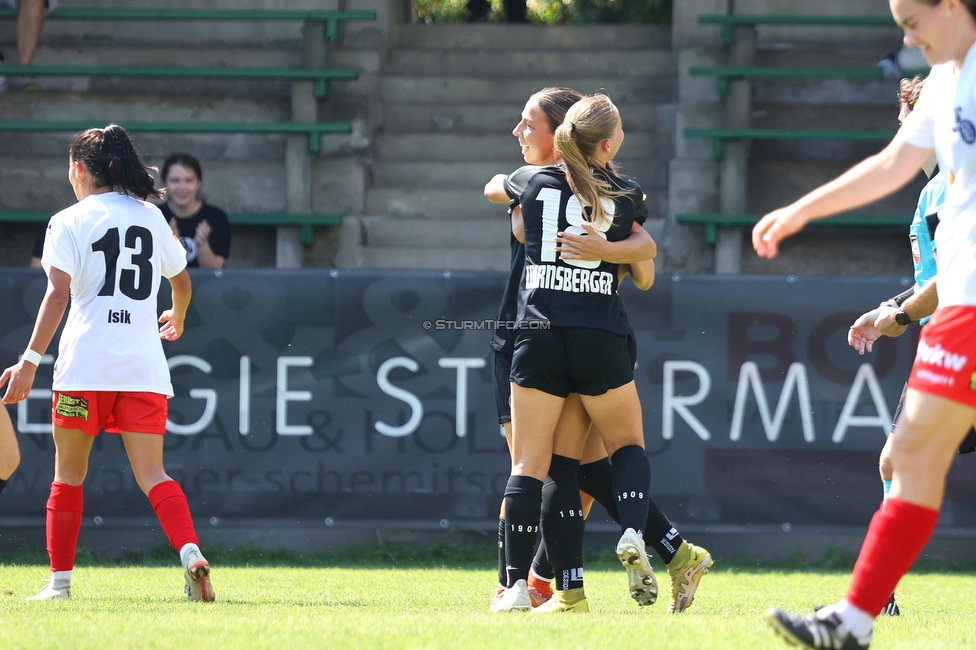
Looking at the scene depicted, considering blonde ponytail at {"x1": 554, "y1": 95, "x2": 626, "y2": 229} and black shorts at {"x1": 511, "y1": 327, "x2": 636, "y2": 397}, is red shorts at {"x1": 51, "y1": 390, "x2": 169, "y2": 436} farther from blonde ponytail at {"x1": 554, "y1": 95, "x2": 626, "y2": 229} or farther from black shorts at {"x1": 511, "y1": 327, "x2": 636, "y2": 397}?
blonde ponytail at {"x1": 554, "y1": 95, "x2": 626, "y2": 229}

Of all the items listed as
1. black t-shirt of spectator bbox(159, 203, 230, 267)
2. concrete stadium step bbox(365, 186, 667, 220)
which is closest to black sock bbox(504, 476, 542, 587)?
black t-shirt of spectator bbox(159, 203, 230, 267)

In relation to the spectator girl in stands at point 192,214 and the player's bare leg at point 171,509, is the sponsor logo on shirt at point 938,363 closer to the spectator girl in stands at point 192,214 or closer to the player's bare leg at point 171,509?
the player's bare leg at point 171,509

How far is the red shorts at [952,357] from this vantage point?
2.96 meters

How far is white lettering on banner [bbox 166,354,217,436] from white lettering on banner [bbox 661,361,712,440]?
2.51 metres

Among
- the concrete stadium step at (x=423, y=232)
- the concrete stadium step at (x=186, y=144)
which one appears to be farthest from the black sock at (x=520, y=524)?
the concrete stadium step at (x=186, y=144)

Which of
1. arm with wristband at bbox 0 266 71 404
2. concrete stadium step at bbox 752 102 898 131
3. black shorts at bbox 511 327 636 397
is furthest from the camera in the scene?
concrete stadium step at bbox 752 102 898 131

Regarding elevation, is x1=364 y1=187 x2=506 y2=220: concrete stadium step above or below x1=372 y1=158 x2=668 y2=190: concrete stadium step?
below

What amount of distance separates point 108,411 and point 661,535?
7.19 ft

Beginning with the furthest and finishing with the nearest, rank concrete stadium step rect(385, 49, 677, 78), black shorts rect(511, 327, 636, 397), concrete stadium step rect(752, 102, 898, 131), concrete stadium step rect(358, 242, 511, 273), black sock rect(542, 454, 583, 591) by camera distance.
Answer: concrete stadium step rect(385, 49, 677, 78) → concrete stadium step rect(752, 102, 898, 131) → concrete stadium step rect(358, 242, 511, 273) → black sock rect(542, 454, 583, 591) → black shorts rect(511, 327, 636, 397)

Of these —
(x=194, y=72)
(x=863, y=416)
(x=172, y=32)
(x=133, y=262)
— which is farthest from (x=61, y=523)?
(x=172, y=32)

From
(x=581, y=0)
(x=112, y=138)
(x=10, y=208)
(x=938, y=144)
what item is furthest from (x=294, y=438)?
(x=581, y=0)

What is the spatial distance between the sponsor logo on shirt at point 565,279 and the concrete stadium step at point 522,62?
7.83 m

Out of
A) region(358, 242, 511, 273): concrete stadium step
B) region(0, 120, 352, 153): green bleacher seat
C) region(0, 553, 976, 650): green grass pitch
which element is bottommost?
region(0, 553, 976, 650): green grass pitch

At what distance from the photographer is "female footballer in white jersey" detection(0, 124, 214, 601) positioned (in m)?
4.70
